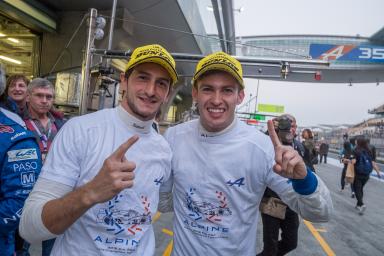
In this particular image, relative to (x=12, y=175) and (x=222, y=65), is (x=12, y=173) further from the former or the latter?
(x=222, y=65)

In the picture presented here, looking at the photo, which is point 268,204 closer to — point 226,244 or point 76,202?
point 226,244

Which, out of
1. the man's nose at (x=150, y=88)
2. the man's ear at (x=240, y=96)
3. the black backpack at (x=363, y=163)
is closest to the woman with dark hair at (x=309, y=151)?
the black backpack at (x=363, y=163)

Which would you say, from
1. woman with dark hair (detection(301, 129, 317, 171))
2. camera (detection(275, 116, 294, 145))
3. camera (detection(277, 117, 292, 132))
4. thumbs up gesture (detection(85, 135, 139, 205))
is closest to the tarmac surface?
woman with dark hair (detection(301, 129, 317, 171))

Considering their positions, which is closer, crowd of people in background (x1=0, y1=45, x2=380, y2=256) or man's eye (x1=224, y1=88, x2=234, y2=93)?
crowd of people in background (x1=0, y1=45, x2=380, y2=256)

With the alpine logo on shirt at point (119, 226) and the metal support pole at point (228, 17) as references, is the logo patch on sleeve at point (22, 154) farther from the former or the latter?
the metal support pole at point (228, 17)

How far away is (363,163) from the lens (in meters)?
7.38

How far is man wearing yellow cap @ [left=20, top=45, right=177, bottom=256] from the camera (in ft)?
3.84

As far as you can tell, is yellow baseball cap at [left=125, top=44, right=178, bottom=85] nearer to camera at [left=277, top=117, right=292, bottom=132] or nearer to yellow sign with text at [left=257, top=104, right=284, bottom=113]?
camera at [left=277, top=117, right=292, bottom=132]

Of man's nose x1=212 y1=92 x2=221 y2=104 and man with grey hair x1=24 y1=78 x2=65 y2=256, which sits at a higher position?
man's nose x1=212 y1=92 x2=221 y2=104

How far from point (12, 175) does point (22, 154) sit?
143 millimetres

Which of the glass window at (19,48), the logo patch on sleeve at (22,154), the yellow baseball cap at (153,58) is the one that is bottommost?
the logo patch on sleeve at (22,154)

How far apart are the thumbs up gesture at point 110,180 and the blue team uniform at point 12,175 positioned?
2.97ft

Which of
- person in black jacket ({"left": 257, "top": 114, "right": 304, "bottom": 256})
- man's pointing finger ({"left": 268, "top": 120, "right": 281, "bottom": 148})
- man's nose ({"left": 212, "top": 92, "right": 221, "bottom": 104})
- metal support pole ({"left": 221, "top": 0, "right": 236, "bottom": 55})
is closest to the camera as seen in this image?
man's pointing finger ({"left": 268, "top": 120, "right": 281, "bottom": 148})

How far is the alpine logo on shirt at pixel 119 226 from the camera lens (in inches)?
56.4
